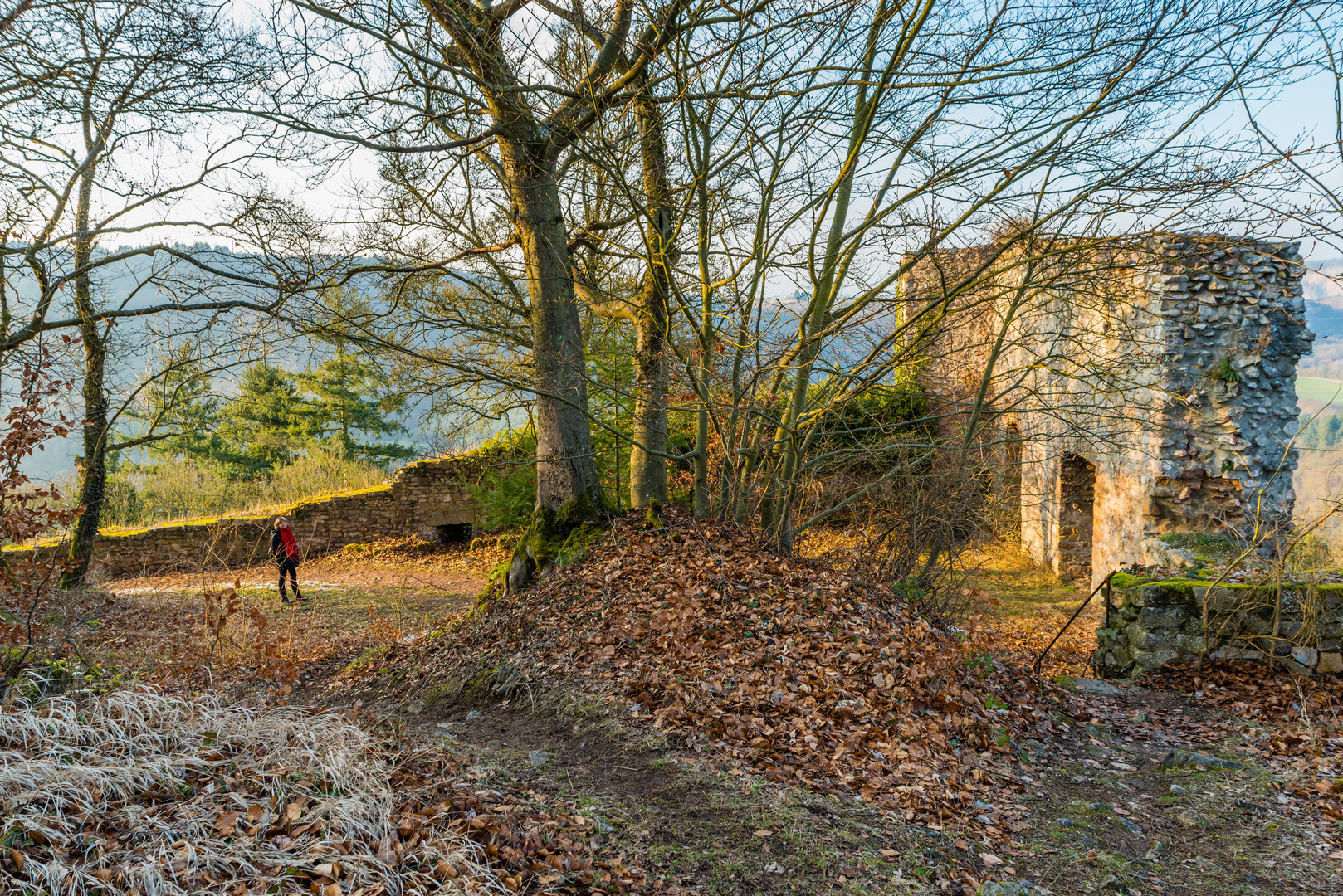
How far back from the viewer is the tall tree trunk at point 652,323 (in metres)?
6.89

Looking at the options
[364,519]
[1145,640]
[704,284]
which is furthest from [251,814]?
[364,519]

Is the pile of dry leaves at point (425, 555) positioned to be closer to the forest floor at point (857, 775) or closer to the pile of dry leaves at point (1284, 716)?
the forest floor at point (857, 775)

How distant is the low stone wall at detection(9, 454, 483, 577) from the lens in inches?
621

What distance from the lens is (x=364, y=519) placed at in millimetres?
16547

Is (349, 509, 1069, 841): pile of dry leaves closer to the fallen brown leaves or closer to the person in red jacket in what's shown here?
the fallen brown leaves

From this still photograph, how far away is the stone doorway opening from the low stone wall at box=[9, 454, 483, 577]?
1150 cm

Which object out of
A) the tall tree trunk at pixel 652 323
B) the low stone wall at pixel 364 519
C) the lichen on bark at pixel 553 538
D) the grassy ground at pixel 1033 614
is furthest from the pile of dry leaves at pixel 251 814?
the low stone wall at pixel 364 519

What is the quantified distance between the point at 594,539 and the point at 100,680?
13.7 feet

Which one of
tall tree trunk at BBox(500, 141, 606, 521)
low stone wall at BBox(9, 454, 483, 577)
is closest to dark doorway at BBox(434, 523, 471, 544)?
low stone wall at BBox(9, 454, 483, 577)

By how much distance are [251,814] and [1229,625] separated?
7.45 metres

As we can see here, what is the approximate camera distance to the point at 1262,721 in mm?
5379

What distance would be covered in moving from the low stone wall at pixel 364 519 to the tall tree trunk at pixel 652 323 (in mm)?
7943

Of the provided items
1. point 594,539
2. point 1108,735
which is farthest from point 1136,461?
point 594,539

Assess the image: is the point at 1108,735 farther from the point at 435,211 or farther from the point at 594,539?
the point at 435,211
